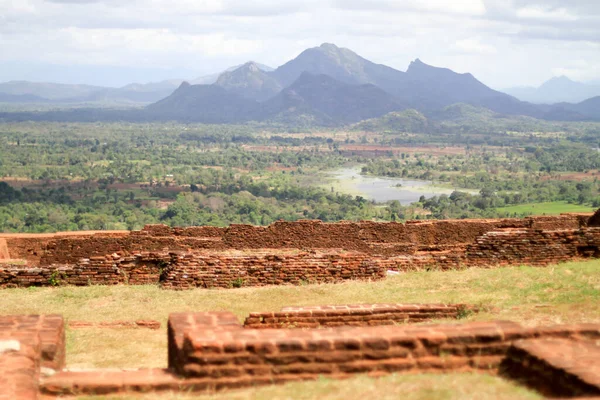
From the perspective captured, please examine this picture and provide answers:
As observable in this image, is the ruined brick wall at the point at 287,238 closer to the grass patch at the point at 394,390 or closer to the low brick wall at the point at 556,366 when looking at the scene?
the low brick wall at the point at 556,366

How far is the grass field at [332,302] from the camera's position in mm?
6855

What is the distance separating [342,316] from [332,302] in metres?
2.99

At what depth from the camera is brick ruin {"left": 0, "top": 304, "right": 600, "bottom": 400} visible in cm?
701

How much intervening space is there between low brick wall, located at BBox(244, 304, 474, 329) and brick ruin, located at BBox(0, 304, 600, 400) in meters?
2.80

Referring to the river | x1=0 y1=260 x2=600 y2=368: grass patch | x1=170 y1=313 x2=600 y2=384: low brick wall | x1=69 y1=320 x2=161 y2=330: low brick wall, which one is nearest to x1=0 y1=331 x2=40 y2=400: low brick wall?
x1=170 y1=313 x2=600 y2=384: low brick wall

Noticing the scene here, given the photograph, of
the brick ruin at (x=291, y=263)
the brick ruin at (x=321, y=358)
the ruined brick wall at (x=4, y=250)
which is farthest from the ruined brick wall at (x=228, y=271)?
the brick ruin at (x=321, y=358)

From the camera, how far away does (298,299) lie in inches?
551

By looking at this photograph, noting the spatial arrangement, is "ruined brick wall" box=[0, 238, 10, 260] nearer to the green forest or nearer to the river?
the green forest

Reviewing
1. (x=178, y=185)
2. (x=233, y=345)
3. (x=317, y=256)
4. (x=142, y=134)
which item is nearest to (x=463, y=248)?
(x=317, y=256)

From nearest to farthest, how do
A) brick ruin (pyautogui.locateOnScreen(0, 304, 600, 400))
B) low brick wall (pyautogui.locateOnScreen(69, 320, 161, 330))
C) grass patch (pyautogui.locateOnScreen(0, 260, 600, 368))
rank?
brick ruin (pyautogui.locateOnScreen(0, 304, 600, 400)), grass patch (pyautogui.locateOnScreen(0, 260, 600, 368)), low brick wall (pyautogui.locateOnScreen(69, 320, 161, 330))

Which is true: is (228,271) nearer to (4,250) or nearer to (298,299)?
(298,299)

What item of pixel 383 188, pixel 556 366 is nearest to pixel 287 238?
pixel 556 366

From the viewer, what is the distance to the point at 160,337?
11.7 m

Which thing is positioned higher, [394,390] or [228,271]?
[394,390]
